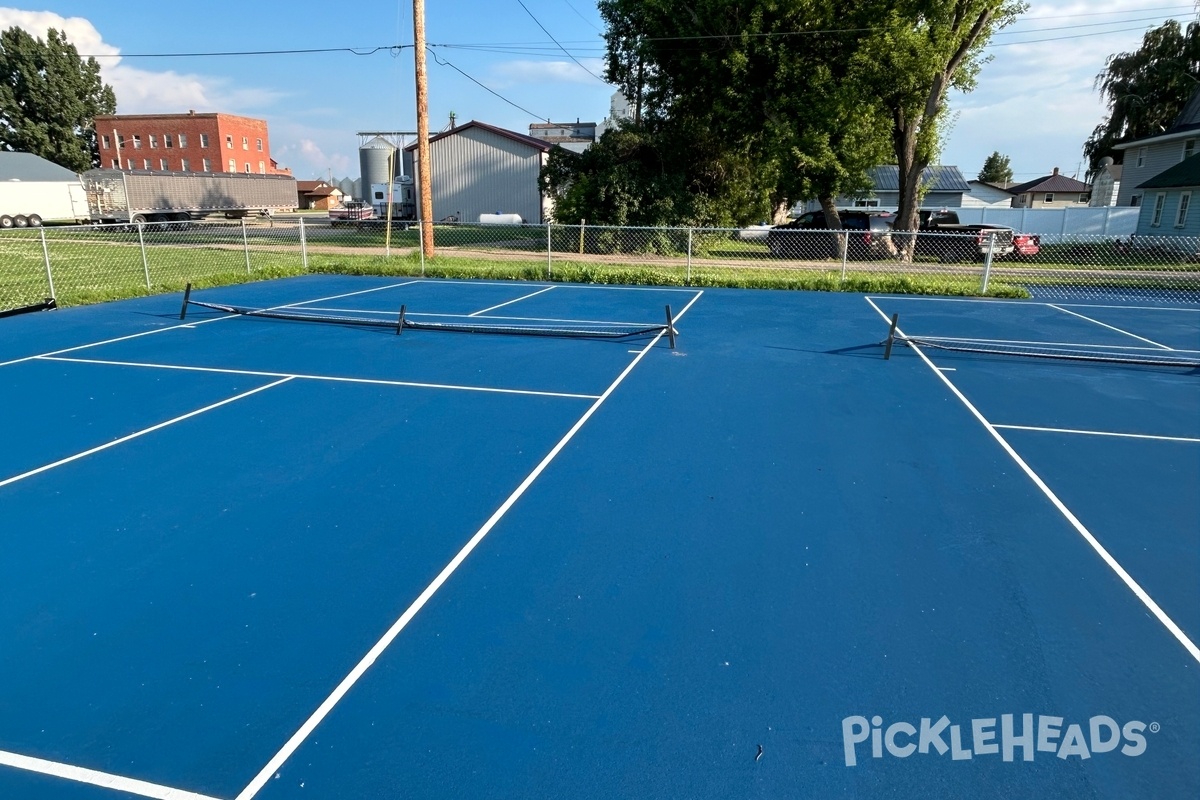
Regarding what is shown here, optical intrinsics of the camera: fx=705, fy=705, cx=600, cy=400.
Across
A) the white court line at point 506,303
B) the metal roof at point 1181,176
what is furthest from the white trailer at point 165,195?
the metal roof at point 1181,176

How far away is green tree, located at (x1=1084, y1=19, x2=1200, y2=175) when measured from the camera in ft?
137

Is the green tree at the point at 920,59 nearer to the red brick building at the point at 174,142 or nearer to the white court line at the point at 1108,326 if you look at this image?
the white court line at the point at 1108,326

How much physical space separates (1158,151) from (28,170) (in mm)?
63113

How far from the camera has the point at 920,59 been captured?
21797mm

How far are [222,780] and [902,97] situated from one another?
1055 inches

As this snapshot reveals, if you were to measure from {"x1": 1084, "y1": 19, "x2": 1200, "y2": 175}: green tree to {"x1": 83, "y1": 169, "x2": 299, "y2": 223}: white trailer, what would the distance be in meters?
58.2

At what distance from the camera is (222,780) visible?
2.95 meters

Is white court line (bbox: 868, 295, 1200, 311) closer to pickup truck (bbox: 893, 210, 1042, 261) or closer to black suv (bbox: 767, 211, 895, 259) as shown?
pickup truck (bbox: 893, 210, 1042, 261)

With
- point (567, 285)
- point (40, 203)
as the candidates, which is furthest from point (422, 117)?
point (40, 203)

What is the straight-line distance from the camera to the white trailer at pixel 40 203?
40375mm

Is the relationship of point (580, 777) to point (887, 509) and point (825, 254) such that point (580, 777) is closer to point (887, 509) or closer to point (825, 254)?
point (887, 509)

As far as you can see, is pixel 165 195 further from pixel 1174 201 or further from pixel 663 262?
pixel 1174 201

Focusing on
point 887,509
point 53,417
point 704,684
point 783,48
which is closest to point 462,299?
point 53,417

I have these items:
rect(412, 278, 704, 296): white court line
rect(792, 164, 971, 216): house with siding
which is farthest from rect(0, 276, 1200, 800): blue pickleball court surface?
rect(792, 164, 971, 216): house with siding
